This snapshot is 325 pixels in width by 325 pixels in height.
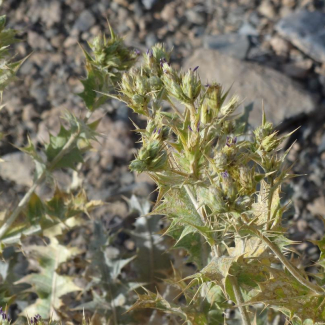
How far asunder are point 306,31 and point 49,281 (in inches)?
128

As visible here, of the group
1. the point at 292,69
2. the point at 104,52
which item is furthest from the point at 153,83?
the point at 292,69

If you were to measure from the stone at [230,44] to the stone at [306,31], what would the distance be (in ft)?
1.26

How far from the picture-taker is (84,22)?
512 cm

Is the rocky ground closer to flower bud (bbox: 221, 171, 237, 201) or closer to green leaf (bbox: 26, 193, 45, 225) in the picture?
green leaf (bbox: 26, 193, 45, 225)

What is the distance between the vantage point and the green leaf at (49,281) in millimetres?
3152

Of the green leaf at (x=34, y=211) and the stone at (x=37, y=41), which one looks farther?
the stone at (x=37, y=41)

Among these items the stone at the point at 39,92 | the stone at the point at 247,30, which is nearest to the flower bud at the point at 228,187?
the stone at the point at 39,92

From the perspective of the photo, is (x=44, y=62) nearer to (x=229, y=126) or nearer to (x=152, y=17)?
(x=152, y=17)

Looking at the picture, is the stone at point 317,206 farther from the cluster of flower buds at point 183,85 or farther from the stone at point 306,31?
the cluster of flower buds at point 183,85

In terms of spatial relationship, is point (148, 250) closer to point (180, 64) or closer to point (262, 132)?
point (262, 132)

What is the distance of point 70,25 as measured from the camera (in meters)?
5.13

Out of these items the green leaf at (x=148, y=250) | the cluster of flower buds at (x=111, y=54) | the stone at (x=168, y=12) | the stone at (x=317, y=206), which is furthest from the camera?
the stone at (x=168, y=12)

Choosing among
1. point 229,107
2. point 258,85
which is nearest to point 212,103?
point 229,107

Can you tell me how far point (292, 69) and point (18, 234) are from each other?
3.10m
